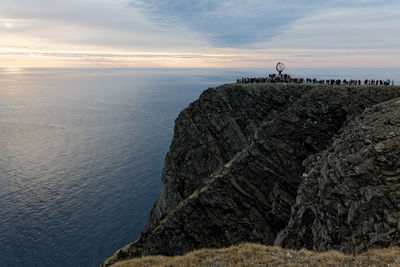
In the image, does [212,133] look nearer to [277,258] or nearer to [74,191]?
[277,258]

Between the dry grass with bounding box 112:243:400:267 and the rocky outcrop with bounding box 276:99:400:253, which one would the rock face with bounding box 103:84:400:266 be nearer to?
the rocky outcrop with bounding box 276:99:400:253

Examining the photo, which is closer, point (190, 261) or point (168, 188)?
point (190, 261)

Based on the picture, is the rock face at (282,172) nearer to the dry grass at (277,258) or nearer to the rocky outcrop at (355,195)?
the rocky outcrop at (355,195)

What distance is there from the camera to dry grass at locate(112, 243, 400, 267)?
1477cm

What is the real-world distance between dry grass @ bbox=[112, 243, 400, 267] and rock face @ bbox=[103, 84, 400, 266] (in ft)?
6.78

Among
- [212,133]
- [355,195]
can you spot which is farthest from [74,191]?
[355,195]

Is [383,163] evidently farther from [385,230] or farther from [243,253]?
[243,253]

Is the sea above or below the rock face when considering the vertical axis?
below

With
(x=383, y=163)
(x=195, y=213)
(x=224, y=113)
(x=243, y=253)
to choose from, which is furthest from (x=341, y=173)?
(x=224, y=113)

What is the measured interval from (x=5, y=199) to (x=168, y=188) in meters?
62.0

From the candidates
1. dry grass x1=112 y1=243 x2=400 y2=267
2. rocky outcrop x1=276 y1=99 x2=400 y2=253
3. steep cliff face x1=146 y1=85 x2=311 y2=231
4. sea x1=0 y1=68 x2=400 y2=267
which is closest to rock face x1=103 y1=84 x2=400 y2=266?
rocky outcrop x1=276 y1=99 x2=400 y2=253

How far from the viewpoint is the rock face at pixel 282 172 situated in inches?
786

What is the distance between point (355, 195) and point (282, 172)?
1534 cm

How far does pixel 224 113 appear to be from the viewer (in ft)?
183
